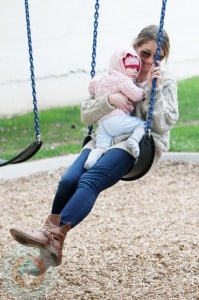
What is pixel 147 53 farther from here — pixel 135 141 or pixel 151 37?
pixel 135 141

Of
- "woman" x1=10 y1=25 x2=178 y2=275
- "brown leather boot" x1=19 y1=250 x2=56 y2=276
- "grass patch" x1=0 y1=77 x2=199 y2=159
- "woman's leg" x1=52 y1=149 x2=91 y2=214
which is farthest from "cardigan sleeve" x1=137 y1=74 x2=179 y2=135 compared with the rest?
"grass patch" x1=0 y1=77 x2=199 y2=159

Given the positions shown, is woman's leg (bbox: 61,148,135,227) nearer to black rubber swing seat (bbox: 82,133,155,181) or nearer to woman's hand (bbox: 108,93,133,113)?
black rubber swing seat (bbox: 82,133,155,181)

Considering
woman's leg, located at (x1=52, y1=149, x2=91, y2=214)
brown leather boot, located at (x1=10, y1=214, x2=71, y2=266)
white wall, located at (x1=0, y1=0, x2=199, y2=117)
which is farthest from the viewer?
white wall, located at (x1=0, y1=0, x2=199, y2=117)

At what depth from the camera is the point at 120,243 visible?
13.6 feet

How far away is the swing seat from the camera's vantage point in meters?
2.92

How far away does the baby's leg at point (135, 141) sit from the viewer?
288 cm

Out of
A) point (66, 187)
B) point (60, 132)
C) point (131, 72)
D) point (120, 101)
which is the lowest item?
point (60, 132)

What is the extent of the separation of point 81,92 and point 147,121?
20.3 feet

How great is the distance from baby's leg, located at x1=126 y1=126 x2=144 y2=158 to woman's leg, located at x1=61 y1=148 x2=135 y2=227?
0.12 ft

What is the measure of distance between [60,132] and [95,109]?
14.8 ft

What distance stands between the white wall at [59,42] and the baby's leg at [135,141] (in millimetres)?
5424

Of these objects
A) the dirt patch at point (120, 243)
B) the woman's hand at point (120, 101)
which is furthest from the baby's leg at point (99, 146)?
the dirt patch at point (120, 243)

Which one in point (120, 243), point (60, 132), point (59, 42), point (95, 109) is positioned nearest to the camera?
point (95, 109)

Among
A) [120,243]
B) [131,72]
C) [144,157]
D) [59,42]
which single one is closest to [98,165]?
[144,157]
